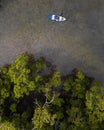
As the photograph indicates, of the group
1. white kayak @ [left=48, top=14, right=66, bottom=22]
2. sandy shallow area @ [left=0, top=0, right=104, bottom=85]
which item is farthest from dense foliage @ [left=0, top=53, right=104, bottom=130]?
white kayak @ [left=48, top=14, right=66, bottom=22]

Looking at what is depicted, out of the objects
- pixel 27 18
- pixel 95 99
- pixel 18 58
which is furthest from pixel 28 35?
pixel 95 99

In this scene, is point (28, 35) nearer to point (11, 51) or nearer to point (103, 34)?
point (11, 51)

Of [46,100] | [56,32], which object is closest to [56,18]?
[56,32]

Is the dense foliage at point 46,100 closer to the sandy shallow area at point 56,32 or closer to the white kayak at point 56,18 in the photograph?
the sandy shallow area at point 56,32

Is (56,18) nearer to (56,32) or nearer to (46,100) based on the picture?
(56,32)

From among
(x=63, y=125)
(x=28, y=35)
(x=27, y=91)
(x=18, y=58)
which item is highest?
(x=28, y=35)

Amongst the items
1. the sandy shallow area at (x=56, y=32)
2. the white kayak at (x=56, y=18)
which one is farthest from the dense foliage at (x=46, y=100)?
the white kayak at (x=56, y=18)

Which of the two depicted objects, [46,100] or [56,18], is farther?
[56,18]
